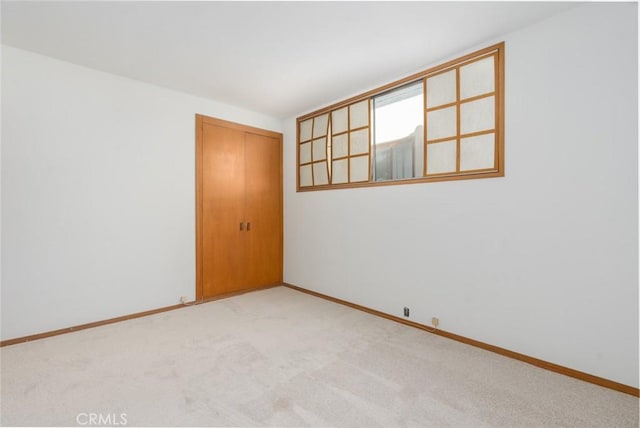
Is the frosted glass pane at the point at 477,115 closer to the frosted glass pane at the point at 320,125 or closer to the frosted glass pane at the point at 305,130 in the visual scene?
the frosted glass pane at the point at 320,125

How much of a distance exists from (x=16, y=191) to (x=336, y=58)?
2.99 metres

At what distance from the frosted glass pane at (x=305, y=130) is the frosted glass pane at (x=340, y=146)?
55 centimetres

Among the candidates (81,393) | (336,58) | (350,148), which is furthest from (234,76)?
(81,393)

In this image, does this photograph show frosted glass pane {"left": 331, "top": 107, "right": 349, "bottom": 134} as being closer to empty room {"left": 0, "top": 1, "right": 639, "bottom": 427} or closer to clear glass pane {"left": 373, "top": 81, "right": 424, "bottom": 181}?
empty room {"left": 0, "top": 1, "right": 639, "bottom": 427}

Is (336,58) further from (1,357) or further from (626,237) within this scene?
(1,357)

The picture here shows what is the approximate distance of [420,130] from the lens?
2.93m

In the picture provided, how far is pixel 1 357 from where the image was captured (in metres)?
2.28

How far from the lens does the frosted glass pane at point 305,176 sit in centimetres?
416

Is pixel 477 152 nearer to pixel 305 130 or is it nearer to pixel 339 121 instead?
pixel 339 121

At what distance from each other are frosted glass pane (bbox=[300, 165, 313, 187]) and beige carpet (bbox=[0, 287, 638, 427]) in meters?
2.02

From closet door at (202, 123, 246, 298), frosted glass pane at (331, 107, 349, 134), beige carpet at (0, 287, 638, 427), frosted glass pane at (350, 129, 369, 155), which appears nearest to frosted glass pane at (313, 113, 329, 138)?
frosted glass pane at (331, 107, 349, 134)

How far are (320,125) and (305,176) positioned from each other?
72 centimetres

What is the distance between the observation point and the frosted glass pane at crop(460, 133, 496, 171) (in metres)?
2.43

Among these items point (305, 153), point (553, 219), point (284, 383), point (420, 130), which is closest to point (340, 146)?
point (305, 153)
